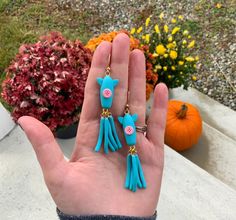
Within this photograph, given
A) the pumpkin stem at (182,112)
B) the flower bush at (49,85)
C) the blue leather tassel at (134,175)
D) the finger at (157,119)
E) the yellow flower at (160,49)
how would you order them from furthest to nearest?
the yellow flower at (160,49) < the pumpkin stem at (182,112) < the flower bush at (49,85) < the finger at (157,119) < the blue leather tassel at (134,175)

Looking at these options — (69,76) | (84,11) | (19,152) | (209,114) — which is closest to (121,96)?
(69,76)

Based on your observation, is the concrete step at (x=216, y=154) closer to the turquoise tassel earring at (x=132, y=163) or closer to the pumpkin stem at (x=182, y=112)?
the pumpkin stem at (x=182, y=112)

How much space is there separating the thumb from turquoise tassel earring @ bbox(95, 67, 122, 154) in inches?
7.9

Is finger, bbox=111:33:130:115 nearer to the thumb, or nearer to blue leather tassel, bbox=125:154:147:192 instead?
blue leather tassel, bbox=125:154:147:192

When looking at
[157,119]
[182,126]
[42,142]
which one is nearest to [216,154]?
[182,126]

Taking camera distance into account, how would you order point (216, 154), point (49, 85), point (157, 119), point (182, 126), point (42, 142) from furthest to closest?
point (216, 154) → point (182, 126) → point (49, 85) → point (157, 119) → point (42, 142)

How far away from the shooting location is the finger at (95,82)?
5.15ft

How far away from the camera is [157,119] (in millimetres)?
1637

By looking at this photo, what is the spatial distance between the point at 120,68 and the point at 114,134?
27cm

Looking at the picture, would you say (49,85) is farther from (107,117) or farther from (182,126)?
(182,126)

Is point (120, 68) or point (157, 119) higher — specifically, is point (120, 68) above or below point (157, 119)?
above

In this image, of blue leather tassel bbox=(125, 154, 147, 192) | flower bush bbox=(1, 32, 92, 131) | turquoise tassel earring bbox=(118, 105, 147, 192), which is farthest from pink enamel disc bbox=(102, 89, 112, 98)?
flower bush bbox=(1, 32, 92, 131)

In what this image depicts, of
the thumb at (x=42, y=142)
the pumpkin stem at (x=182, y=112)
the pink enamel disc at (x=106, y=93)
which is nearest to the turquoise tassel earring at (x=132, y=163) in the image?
the pink enamel disc at (x=106, y=93)

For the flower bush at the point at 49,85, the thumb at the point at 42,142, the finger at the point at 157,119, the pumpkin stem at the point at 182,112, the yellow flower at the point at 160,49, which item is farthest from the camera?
the yellow flower at the point at 160,49
